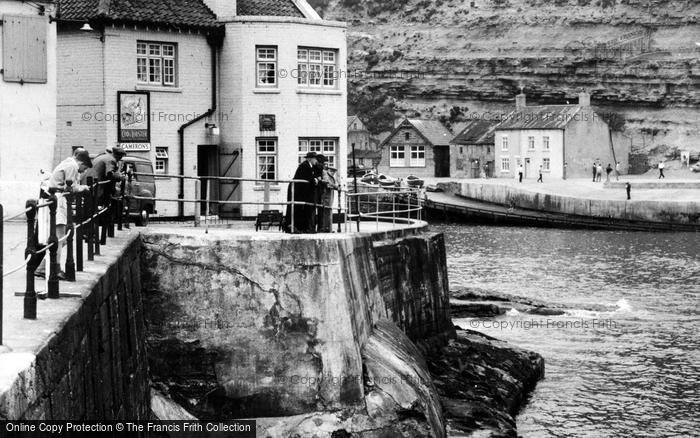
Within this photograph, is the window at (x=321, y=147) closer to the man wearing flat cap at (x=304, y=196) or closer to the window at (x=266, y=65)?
the window at (x=266, y=65)

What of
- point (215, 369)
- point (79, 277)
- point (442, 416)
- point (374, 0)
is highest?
point (374, 0)

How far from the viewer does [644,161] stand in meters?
114

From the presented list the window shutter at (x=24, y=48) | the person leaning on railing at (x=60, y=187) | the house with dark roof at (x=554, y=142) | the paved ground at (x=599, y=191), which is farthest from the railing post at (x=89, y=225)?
the house with dark roof at (x=554, y=142)

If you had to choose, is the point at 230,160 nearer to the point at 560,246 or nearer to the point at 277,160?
the point at 277,160

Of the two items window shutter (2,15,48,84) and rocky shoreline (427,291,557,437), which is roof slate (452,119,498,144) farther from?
window shutter (2,15,48,84)

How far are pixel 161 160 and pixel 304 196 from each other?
13050mm

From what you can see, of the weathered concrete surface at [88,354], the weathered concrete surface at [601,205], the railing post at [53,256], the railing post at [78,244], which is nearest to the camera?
the weathered concrete surface at [88,354]

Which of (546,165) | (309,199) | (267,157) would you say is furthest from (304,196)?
(546,165)

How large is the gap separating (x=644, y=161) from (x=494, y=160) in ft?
47.0

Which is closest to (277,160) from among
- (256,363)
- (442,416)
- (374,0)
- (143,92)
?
(143,92)

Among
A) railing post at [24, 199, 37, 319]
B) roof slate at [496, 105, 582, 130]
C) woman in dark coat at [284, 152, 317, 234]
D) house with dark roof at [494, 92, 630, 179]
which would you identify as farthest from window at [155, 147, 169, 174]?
roof slate at [496, 105, 582, 130]

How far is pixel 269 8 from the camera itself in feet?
122

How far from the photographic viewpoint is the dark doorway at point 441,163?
119 metres

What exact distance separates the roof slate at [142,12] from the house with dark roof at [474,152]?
78.8 meters
